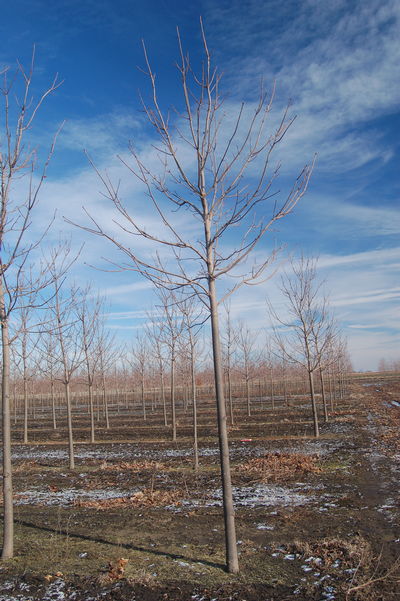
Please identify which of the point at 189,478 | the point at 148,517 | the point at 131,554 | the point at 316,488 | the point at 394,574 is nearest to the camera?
the point at 394,574

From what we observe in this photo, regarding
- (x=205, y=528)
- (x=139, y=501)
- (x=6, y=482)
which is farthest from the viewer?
Answer: (x=139, y=501)

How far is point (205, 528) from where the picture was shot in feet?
19.6

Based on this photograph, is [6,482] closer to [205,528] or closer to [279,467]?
[205,528]

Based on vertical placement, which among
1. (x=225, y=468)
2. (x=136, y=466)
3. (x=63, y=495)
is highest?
(x=225, y=468)

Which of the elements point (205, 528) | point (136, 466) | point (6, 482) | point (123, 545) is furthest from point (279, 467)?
point (6, 482)

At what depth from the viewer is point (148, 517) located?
661 centimetres

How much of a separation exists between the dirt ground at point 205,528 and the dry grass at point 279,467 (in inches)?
1.1

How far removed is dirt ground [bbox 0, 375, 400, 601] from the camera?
4172 millimetres

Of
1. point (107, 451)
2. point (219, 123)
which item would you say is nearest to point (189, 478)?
point (107, 451)

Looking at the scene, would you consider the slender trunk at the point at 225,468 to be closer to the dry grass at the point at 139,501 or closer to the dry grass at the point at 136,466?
the dry grass at the point at 139,501

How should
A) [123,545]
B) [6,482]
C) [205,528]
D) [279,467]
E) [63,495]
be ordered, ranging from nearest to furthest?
1. [6,482]
2. [123,545]
3. [205,528]
4. [63,495]
5. [279,467]

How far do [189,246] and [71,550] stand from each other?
3883mm

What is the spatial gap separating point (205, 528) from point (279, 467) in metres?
4.21

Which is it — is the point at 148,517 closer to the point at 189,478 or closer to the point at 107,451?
the point at 189,478
